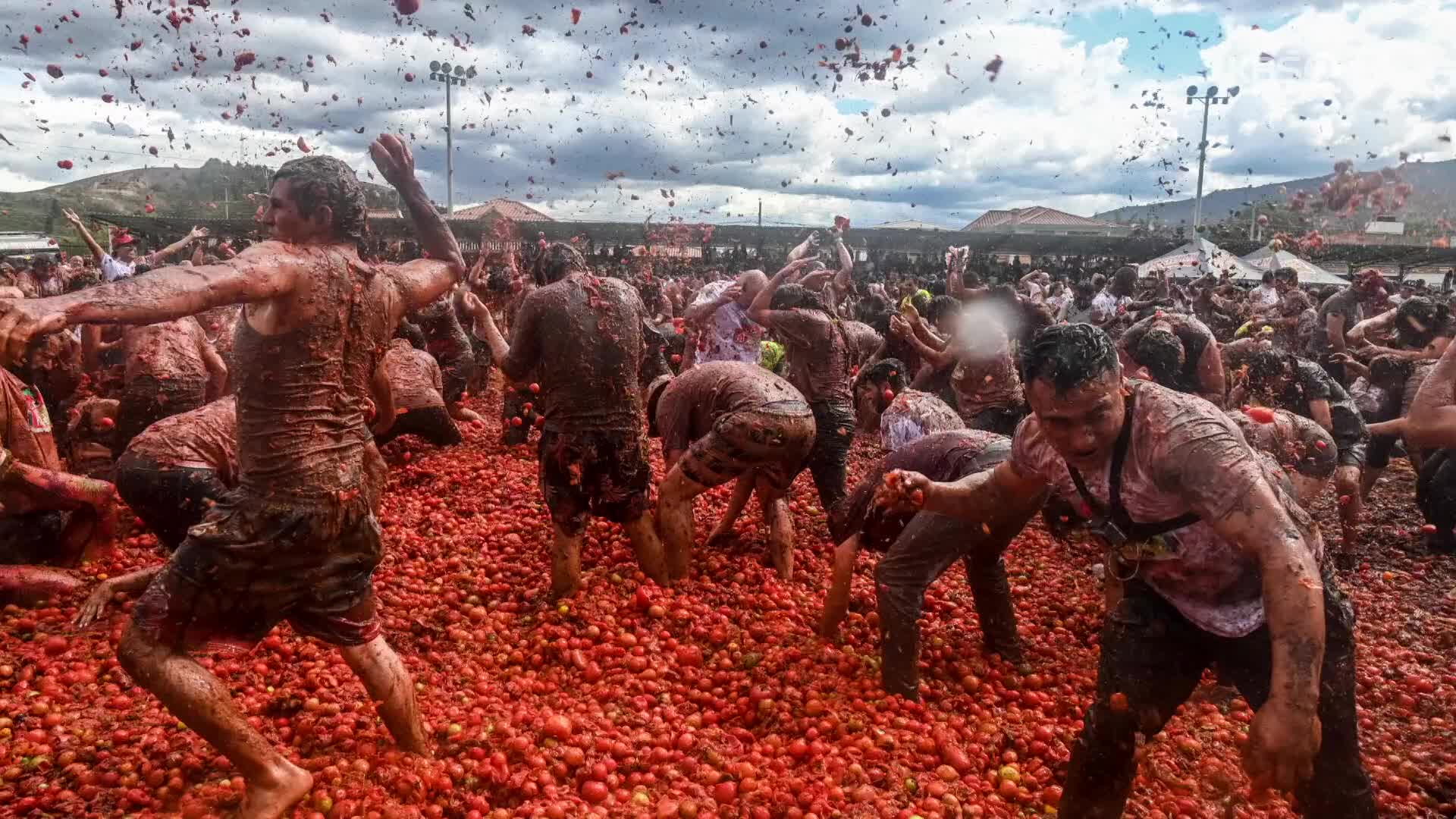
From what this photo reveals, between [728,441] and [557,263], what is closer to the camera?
[728,441]

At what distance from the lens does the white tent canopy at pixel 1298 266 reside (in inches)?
671

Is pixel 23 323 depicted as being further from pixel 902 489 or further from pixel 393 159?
pixel 902 489

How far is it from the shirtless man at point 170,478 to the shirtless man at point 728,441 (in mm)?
2475

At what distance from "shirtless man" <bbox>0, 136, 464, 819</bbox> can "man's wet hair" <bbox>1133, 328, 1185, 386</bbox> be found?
149 inches

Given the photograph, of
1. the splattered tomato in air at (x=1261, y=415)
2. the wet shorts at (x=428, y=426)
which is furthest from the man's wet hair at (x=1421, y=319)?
the wet shorts at (x=428, y=426)

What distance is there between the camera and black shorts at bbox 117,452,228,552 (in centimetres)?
434

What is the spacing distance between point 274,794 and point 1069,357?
2944 millimetres

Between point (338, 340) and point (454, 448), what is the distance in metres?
5.97

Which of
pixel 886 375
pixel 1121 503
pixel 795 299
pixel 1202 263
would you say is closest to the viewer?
pixel 1121 503

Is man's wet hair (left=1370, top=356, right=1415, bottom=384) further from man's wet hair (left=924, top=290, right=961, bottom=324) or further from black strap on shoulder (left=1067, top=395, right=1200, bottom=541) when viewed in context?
black strap on shoulder (left=1067, top=395, right=1200, bottom=541)

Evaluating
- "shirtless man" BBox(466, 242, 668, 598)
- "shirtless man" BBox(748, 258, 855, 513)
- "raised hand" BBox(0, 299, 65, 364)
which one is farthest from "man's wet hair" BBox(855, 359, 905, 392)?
"raised hand" BBox(0, 299, 65, 364)

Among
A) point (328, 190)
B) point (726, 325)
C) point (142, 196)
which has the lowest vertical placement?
point (726, 325)

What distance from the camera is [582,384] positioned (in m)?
4.66

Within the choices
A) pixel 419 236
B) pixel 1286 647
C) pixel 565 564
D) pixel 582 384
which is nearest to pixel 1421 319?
pixel 1286 647
